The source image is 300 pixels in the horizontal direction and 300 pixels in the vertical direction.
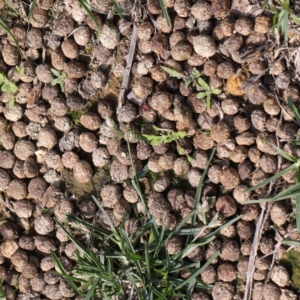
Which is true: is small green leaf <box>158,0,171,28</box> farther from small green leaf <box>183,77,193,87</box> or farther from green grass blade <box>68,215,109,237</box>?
green grass blade <box>68,215,109,237</box>

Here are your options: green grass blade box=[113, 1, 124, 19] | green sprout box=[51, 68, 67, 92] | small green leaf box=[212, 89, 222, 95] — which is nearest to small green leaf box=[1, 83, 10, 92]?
green sprout box=[51, 68, 67, 92]

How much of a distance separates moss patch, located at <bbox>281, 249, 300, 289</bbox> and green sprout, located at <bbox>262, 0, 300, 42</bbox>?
3.13ft

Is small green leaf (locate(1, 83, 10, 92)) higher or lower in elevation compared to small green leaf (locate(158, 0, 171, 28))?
lower

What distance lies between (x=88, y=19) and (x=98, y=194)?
2.79 feet

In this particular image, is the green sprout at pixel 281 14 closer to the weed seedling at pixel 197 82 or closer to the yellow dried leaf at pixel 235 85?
the yellow dried leaf at pixel 235 85

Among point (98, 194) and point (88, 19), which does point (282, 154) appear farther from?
point (88, 19)

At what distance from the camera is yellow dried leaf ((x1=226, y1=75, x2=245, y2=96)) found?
90.7 inches

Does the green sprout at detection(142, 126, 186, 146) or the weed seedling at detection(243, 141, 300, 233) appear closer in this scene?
the weed seedling at detection(243, 141, 300, 233)

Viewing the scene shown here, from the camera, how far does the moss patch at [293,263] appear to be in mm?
2250


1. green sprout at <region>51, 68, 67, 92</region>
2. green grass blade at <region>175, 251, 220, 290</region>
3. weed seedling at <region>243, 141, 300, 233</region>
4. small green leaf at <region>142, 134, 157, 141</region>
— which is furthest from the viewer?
green sprout at <region>51, 68, 67, 92</region>

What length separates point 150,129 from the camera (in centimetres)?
238

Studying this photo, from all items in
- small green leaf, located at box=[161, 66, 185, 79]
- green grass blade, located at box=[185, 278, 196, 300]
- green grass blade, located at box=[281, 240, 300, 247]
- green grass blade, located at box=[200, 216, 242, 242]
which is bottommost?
green grass blade, located at box=[185, 278, 196, 300]

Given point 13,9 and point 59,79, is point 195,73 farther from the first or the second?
point 13,9

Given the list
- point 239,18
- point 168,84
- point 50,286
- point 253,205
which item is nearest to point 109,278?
point 50,286
